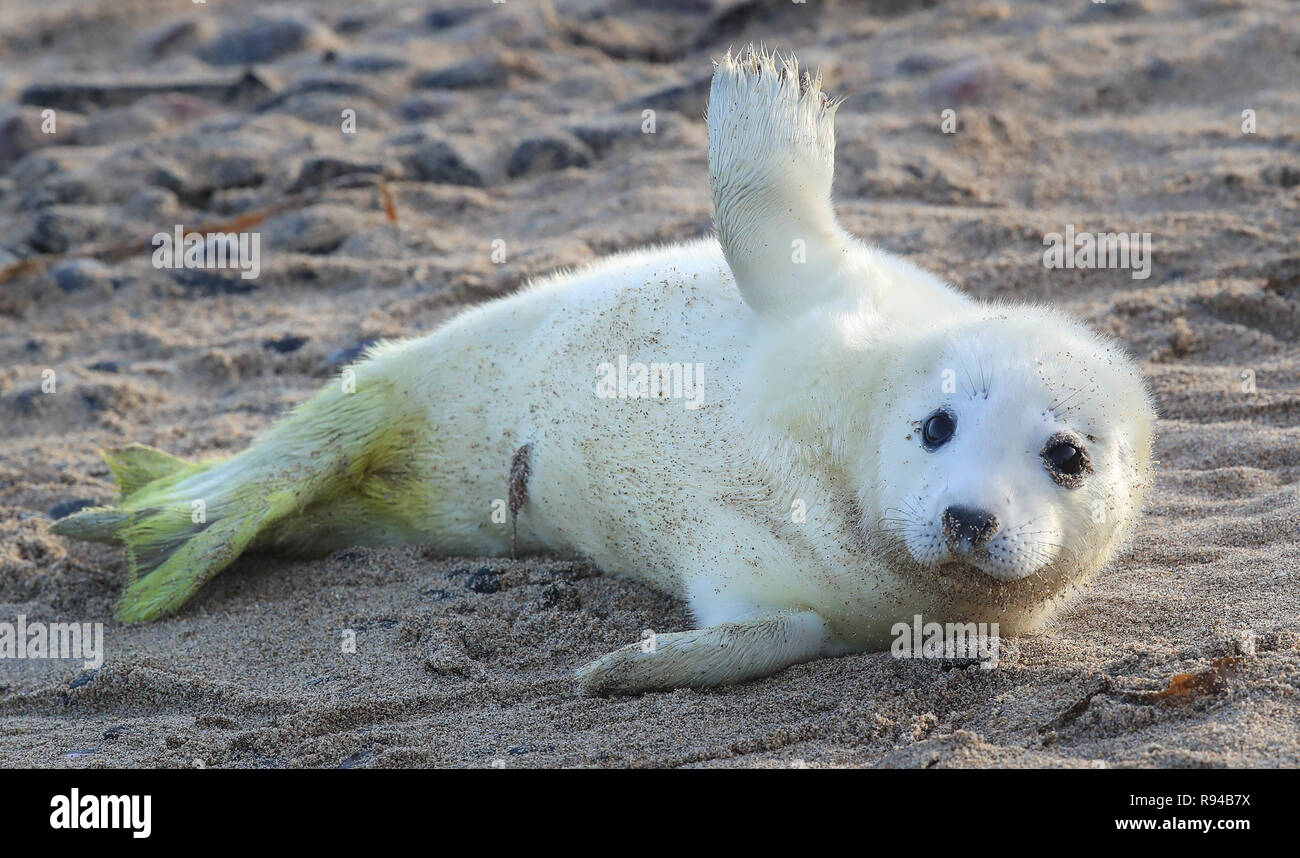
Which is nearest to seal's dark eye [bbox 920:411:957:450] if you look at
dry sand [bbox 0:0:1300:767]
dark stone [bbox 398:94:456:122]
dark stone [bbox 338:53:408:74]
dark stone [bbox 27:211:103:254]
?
dry sand [bbox 0:0:1300:767]

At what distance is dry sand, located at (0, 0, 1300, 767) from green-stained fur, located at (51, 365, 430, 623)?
0.13 meters

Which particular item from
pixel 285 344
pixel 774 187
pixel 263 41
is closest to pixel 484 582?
pixel 774 187

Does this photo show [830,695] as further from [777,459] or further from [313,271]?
[313,271]

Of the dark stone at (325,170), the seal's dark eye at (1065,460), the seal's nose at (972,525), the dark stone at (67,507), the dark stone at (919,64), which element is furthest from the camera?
the dark stone at (919,64)

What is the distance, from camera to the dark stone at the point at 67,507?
4750mm

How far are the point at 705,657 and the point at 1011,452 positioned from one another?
878 mm

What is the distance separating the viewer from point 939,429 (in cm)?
321

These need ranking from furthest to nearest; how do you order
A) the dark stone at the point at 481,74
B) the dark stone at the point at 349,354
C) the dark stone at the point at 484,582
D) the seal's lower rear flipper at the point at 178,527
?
the dark stone at the point at 481,74 → the dark stone at the point at 349,354 → the seal's lower rear flipper at the point at 178,527 → the dark stone at the point at 484,582

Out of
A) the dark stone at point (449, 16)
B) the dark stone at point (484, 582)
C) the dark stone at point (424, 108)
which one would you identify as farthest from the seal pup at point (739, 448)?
the dark stone at point (449, 16)

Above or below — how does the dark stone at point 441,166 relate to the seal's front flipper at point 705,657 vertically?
above

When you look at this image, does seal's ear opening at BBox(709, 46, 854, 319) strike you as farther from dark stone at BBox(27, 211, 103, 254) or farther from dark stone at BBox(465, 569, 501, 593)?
dark stone at BBox(27, 211, 103, 254)

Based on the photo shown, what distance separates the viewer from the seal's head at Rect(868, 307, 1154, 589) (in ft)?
10.0

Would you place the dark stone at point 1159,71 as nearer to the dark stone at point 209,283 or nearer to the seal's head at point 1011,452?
the seal's head at point 1011,452

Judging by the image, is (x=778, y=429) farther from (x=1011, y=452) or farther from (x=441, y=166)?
(x=441, y=166)
